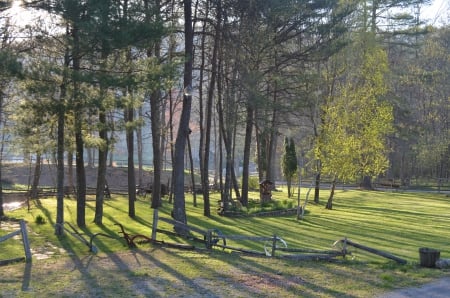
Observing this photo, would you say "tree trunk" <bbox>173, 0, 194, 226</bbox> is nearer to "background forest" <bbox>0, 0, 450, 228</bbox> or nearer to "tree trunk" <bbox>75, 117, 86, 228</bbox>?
"background forest" <bbox>0, 0, 450, 228</bbox>

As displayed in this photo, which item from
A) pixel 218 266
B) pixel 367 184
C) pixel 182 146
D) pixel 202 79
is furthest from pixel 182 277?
pixel 367 184

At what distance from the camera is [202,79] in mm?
23734

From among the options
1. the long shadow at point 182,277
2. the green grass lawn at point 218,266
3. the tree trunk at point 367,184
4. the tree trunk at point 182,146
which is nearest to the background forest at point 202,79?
the tree trunk at point 182,146

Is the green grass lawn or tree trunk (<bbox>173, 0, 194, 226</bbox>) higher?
tree trunk (<bbox>173, 0, 194, 226</bbox>)

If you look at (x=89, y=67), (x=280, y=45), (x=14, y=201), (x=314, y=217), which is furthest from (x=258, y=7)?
(x=14, y=201)

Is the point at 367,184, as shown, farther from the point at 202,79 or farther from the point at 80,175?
the point at 80,175

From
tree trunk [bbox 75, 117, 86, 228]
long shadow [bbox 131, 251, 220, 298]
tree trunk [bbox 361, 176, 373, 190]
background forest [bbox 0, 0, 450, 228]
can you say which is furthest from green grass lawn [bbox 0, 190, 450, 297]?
tree trunk [bbox 361, 176, 373, 190]

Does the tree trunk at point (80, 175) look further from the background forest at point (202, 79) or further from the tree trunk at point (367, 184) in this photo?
the tree trunk at point (367, 184)

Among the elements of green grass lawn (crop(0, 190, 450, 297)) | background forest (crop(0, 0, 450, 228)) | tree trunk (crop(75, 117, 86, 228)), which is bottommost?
green grass lawn (crop(0, 190, 450, 297))

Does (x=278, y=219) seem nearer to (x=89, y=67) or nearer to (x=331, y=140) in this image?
(x=331, y=140)

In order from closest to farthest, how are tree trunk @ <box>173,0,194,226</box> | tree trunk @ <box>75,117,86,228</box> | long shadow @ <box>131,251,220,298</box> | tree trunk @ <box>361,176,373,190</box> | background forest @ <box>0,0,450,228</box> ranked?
long shadow @ <box>131,251,220,298</box>
background forest @ <box>0,0,450,228</box>
tree trunk @ <box>75,117,86,228</box>
tree trunk @ <box>173,0,194,226</box>
tree trunk @ <box>361,176,373,190</box>

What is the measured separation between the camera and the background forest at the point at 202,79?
12.9 metres

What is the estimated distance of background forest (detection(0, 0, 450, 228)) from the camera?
12.9 meters

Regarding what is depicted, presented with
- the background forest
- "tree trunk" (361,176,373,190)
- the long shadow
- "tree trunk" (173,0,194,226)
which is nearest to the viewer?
the long shadow
